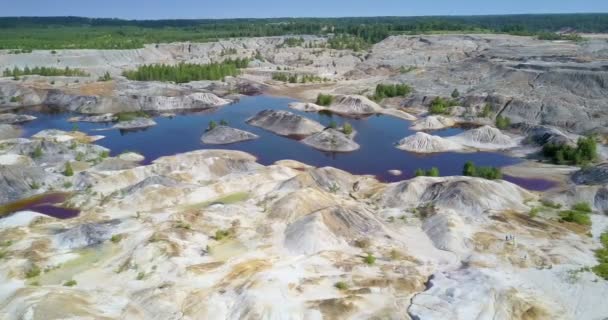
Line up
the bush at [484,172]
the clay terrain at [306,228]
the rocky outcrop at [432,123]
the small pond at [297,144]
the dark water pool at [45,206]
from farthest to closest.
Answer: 1. the rocky outcrop at [432,123]
2. the small pond at [297,144]
3. the bush at [484,172]
4. the dark water pool at [45,206]
5. the clay terrain at [306,228]

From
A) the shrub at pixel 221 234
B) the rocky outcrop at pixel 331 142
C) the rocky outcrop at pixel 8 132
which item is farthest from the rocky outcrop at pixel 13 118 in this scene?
the shrub at pixel 221 234

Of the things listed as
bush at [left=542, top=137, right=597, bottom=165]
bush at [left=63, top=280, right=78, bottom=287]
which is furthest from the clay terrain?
bush at [left=542, top=137, right=597, bottom=165]

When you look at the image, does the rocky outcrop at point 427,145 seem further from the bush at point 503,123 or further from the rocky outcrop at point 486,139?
the bush at point 503,123

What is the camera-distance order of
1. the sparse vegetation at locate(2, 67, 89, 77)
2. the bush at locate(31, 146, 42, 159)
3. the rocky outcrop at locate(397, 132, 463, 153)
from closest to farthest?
the bush at locate(31, 146, 42, 159), the rocky outcrop at locate(397, 132, 463, 153), the sparse vegetation at locate(2, 67, 89, 77)

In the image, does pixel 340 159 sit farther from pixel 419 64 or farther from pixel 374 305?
pixel 419 64

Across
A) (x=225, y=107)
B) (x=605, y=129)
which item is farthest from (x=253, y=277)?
(x=225, y=107)

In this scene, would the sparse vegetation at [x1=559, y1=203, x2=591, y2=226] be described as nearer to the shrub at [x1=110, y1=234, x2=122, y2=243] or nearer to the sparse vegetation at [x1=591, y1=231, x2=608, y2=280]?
the sparse vegetation at [x1=591, y1=231, x2=608, y2=280]
